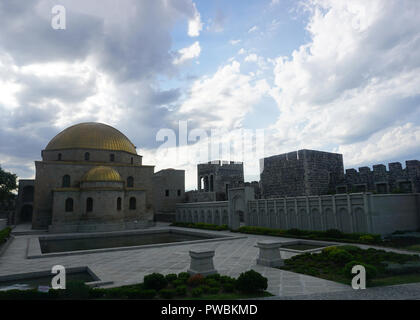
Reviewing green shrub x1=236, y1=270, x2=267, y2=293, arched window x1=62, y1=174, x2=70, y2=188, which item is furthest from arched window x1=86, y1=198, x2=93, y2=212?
Result: green shrub x1=236, y1=270, x2=267, y2=293

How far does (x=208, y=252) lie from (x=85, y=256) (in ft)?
29.2

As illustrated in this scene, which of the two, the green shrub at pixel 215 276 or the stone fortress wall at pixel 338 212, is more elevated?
the stone fortress wall at pixel 338 212

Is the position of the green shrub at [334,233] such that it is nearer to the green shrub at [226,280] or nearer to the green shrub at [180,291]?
the green shrub at [226,280]

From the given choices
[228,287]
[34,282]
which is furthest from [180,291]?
[34,282]

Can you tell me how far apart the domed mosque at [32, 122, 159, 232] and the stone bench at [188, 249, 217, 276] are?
22871mm

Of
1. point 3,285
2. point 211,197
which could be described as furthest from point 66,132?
point 3,285

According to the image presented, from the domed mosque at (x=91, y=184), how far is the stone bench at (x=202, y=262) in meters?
22.9

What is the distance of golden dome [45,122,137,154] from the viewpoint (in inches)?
1475

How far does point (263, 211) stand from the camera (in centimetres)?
2638

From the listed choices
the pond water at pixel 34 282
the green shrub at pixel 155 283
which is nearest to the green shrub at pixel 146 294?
the green shrub at pixel 155 283

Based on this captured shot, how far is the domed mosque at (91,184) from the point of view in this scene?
3133 cm

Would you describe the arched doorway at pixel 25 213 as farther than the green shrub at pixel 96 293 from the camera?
Yes

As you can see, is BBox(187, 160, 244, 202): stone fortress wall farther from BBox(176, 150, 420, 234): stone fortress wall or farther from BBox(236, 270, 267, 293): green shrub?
BBox(236, 270, 267, 293): green shrub

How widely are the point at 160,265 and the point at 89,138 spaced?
30.3 meters
